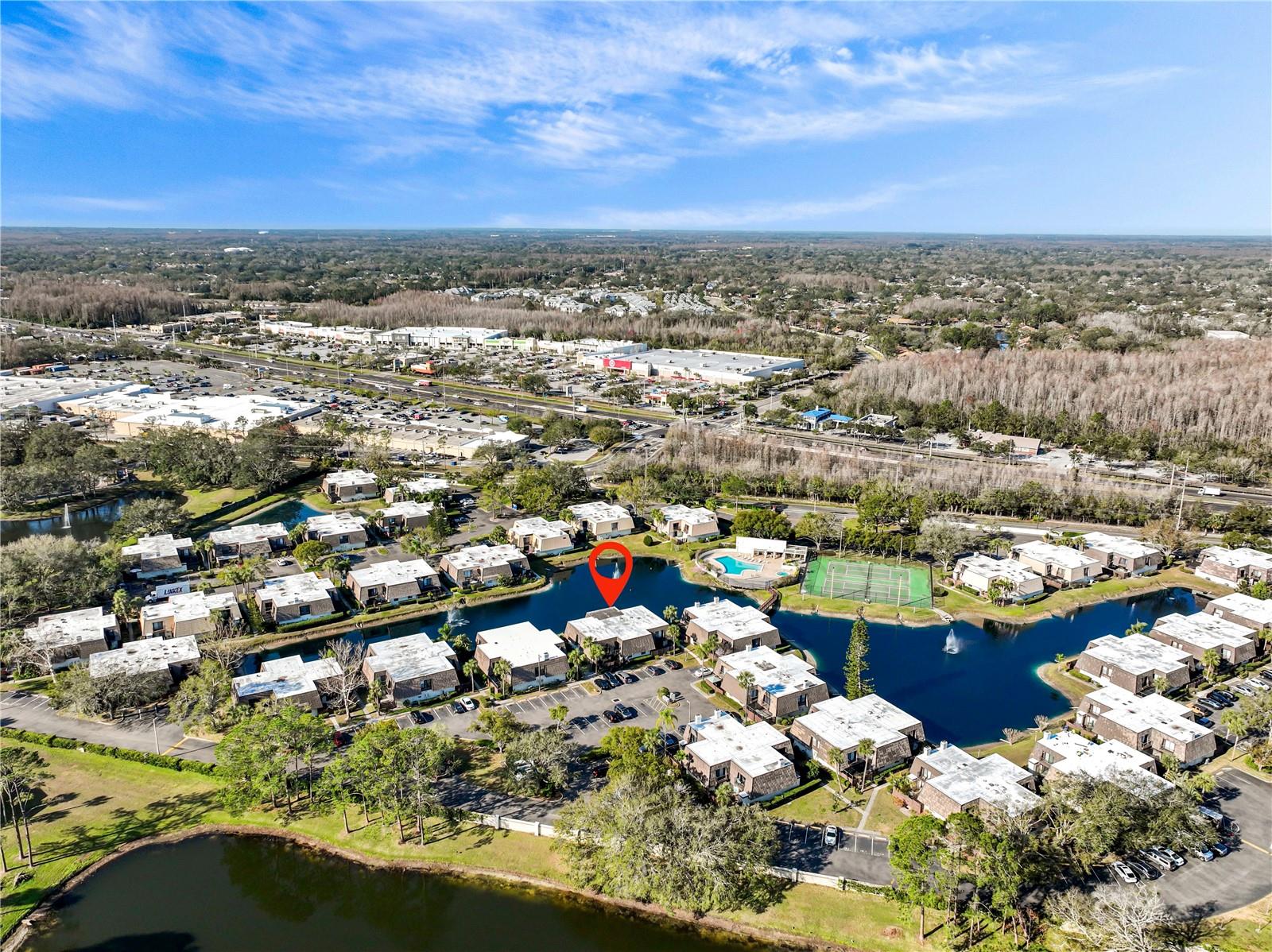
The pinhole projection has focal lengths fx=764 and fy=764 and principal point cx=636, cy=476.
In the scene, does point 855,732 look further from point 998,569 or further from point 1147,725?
point 998,569

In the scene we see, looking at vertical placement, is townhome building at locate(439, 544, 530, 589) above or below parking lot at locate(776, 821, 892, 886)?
above

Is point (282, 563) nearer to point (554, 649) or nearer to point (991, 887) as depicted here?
point (554, 649)

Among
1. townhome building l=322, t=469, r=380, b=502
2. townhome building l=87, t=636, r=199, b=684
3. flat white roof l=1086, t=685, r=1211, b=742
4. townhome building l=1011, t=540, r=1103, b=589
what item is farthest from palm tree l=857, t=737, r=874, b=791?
townhome building l=322, t=469, r=380, b=502

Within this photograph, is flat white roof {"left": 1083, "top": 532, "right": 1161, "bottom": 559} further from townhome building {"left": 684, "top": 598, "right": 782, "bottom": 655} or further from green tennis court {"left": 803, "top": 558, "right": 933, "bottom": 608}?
townhome building {"left": 684, "top": 598, "right": 782, "bottom": 655}

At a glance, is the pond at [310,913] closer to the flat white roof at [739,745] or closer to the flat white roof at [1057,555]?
the flat white roof at [739,745]

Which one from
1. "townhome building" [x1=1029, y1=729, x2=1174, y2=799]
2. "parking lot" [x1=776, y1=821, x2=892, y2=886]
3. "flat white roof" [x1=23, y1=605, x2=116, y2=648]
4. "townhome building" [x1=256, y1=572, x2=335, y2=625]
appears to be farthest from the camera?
"townhome building" [x1=256, y1=572, x2=335, y2=625]

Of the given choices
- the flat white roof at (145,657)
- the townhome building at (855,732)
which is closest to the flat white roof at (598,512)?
the townhome building at (855,732)
